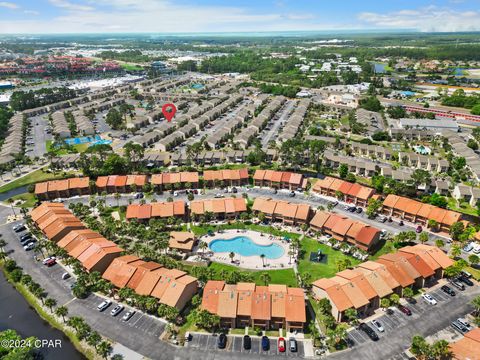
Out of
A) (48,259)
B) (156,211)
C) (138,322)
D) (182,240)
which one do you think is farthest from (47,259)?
(138,322)

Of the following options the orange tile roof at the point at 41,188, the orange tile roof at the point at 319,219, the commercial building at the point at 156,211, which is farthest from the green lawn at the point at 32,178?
the orange tile roof at the point at 319,219

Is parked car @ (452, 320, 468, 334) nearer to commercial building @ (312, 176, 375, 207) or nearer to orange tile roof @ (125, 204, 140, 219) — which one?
commercial building @ (312, 176, 375, 207)

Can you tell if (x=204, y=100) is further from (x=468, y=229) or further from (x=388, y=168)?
(x=468, y=229)

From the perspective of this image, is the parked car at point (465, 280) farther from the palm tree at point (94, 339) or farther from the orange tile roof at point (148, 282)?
the palm tree at point (94, 339)

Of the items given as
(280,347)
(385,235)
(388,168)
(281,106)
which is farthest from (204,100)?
(280,347)

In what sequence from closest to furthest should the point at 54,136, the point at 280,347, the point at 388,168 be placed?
the point at 280,347
the point at 388,168
the point at 54,136

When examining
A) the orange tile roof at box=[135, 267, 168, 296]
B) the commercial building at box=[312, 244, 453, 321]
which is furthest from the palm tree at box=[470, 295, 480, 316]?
A: the orange tile roof at box=[135, 267, 168, 296]
